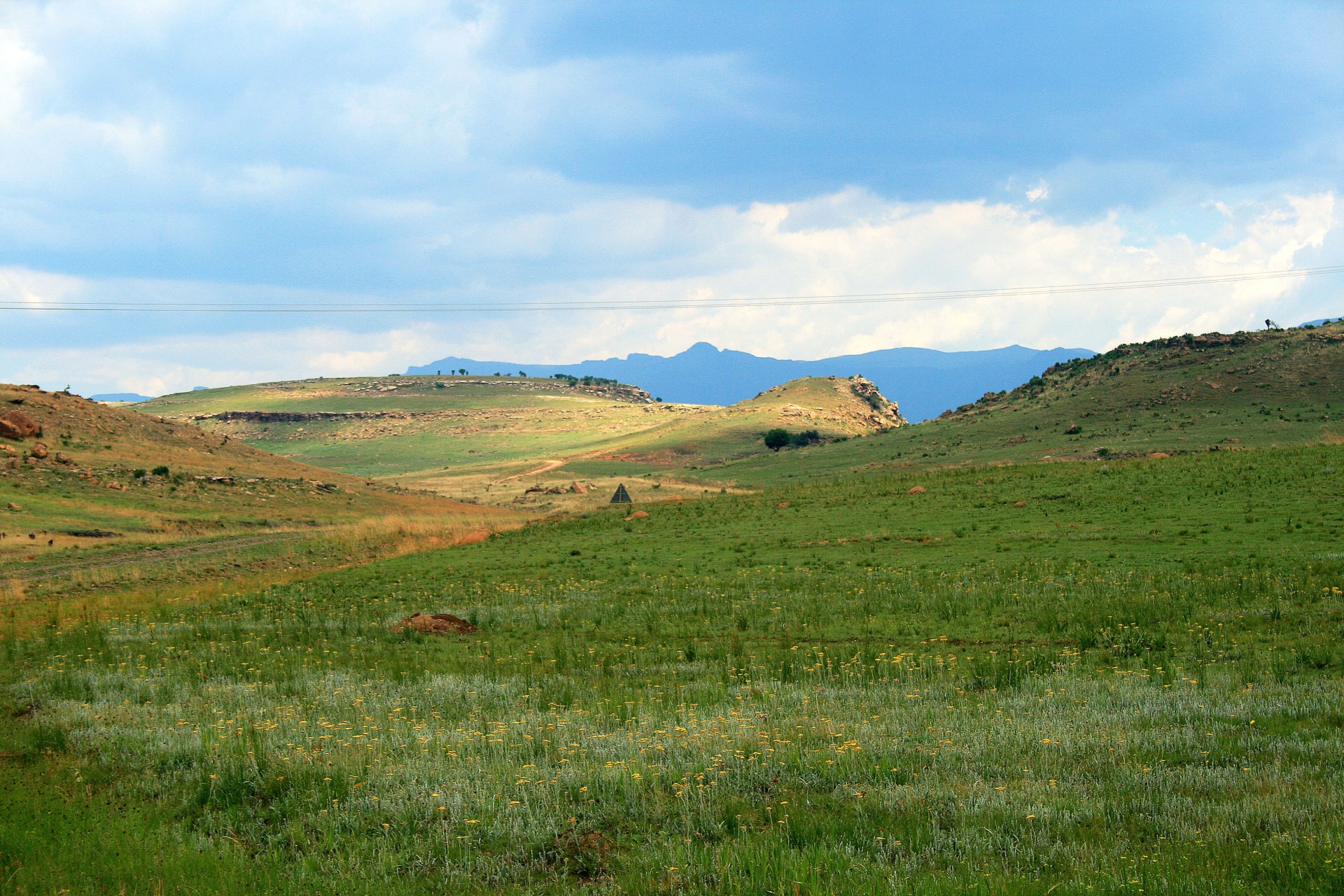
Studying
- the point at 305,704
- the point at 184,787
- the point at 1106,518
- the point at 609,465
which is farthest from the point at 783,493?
the point at 609,465

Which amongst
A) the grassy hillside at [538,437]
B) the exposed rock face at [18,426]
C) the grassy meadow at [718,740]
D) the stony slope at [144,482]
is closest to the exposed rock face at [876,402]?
the grassy hillside at [538,437]

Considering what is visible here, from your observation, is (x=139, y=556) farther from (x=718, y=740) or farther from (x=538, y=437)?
(x=538, y=437)

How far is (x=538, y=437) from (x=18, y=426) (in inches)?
4175

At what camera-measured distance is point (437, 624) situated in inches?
837

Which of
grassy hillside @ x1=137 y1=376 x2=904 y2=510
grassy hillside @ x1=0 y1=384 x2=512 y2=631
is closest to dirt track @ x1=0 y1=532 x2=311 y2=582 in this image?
grassy hillside @ x1=0 y1=384 x2=512 y2=631

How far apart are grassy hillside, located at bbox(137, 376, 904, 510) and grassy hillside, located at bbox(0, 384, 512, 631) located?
59.7ft

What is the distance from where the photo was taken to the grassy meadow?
24.4 ft

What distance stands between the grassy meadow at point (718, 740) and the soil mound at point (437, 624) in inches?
24.5

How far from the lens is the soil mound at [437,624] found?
2111 centimetres

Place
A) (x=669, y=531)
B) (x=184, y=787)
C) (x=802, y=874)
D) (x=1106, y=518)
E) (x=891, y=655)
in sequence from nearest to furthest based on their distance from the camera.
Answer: (x=802, y=874), (x=184, y=787), (x=891, y=655), (x=1106, y=518), (x=669, y=531)

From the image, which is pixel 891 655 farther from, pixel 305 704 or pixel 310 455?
pixel 310 455

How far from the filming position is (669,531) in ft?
137

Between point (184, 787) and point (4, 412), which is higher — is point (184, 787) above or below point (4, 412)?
below

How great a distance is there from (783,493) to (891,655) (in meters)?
36.1
